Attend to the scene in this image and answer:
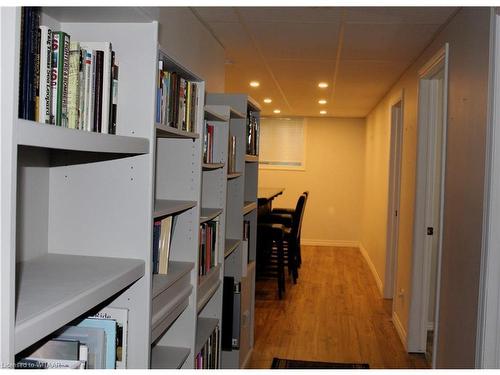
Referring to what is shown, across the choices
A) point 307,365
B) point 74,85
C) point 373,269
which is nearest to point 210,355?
point 307,365

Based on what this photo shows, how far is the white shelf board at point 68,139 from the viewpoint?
867 mm

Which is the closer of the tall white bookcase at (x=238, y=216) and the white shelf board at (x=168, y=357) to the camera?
the white shelf board at (x=168, y=357)

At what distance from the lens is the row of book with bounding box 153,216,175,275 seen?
1.88 metres

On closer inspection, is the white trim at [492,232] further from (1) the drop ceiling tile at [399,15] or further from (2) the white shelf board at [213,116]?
(2) the white shelf board at [213,116]

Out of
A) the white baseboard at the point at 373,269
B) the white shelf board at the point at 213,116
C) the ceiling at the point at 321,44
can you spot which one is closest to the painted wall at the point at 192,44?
the ceiling at the point at 321,44

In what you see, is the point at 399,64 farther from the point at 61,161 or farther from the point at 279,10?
the point at 61,161

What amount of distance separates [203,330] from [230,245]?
0.61 metres

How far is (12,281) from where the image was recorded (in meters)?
0.84

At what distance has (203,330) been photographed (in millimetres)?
2531

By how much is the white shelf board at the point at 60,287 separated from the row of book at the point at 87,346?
15 cm

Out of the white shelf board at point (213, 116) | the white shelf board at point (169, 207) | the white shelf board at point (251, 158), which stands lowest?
the white shelf board at point (169, 207)

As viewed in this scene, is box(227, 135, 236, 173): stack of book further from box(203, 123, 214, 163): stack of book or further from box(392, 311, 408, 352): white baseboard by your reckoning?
box(392, 311, 408, 352): white baseboard

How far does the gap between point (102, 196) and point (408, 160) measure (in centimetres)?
336

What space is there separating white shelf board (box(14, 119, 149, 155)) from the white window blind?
27.0 ft
